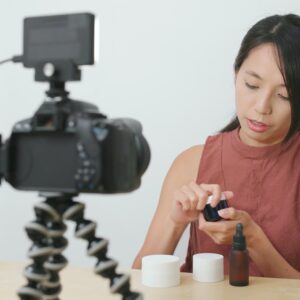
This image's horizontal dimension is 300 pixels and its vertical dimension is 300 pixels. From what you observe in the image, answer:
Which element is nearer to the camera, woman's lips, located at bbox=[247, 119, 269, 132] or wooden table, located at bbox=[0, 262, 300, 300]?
wooden table, located at bbox=[0, 262, 300, 300]

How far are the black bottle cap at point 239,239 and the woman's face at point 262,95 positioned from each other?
1.30 ft

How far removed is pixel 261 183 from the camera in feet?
5.35

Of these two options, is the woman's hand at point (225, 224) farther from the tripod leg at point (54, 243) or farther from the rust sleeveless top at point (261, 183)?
the tripod leg at point (54, 243)

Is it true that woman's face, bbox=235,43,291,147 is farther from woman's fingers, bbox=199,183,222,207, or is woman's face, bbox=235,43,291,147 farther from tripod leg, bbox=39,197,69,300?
tripod leg, bbox=39,197,69,300

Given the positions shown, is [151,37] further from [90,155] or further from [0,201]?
[90,155]

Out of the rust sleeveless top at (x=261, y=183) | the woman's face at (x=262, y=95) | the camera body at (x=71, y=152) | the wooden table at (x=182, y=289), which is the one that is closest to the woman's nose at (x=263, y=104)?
the woman's face at (x=262, y=95)

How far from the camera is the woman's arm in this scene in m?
1.58

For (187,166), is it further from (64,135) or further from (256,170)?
(64,135)

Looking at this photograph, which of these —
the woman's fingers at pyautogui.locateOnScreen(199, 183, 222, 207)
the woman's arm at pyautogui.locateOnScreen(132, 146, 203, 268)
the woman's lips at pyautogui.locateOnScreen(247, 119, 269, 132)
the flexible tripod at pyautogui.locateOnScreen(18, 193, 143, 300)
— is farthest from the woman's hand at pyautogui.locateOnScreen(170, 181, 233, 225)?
the flexible tripod at pyautogui.locateOnScreen(18, 193, 143, 300)

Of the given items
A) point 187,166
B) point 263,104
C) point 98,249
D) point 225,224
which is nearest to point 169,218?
point 187,166

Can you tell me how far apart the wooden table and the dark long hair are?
0.50 meters

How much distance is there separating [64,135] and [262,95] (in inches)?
32.8

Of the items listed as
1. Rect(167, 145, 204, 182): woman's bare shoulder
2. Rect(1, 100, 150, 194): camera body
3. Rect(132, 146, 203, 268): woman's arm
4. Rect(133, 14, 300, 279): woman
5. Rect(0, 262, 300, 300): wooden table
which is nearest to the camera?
Rect(1, 100, 150, 194): camera body

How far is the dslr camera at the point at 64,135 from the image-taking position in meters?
0.71
